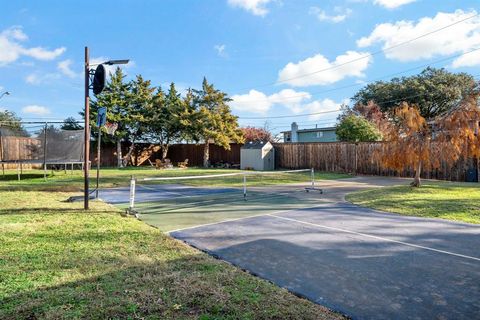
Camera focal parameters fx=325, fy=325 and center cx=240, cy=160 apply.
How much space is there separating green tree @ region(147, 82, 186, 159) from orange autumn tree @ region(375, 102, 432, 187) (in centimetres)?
1614

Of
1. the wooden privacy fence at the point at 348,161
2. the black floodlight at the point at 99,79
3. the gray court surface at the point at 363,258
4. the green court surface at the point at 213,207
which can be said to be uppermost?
the black floodlight at the point at 99,79

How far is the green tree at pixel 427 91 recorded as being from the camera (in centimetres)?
3048

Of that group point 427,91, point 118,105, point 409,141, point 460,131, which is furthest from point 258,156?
point 427,91

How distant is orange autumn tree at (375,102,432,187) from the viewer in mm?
10398

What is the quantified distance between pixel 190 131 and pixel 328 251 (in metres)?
21.8

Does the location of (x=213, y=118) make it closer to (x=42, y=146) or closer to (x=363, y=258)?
(x=42, y=146)

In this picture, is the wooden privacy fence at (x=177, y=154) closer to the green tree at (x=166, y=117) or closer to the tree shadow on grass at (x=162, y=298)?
the green tree at (x=166, y=117)

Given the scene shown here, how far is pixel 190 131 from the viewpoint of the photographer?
25.4 m

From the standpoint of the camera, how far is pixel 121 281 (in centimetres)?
323

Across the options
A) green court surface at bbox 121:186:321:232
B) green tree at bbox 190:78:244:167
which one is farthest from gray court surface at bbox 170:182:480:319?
green tree at bbox 190:78:244:167

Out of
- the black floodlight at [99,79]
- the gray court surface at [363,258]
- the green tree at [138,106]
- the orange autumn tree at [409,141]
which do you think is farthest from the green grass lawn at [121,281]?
the green tree at [138,106]

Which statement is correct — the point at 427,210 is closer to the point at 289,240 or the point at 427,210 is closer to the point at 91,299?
the point at 289,240

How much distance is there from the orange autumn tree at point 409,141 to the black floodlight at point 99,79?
9068 mm

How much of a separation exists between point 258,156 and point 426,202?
49.6 ft
